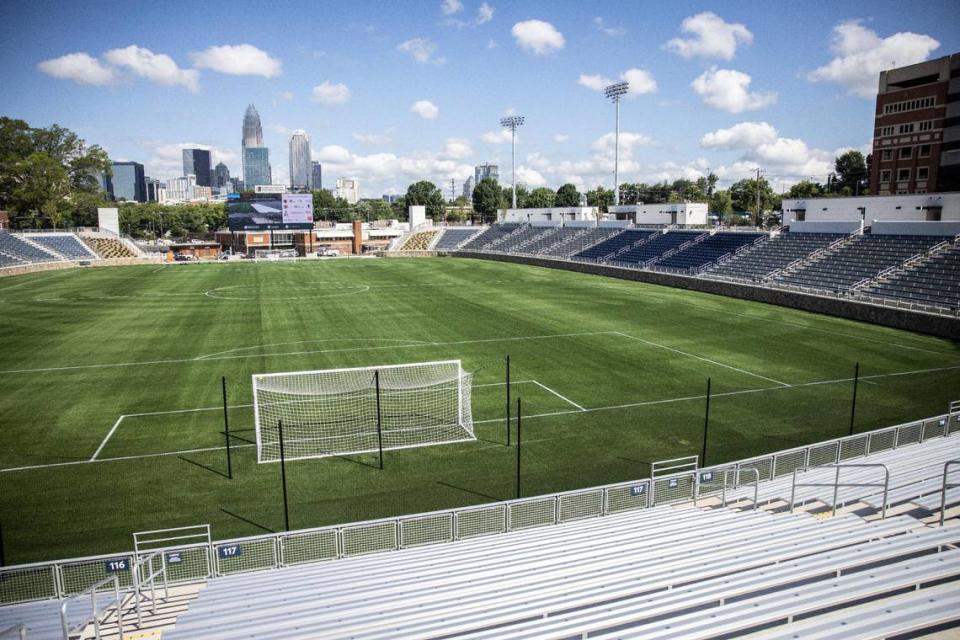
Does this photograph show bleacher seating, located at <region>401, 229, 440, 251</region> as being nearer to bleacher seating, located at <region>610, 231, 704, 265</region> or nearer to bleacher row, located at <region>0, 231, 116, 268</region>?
bleacher seating, located at <region>610, 231, 704, 265</region>

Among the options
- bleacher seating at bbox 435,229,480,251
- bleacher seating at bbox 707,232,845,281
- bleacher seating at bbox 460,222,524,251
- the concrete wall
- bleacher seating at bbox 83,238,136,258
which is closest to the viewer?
the concrete wall

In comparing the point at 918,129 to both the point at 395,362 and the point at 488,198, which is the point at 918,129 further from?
the point at 488,198

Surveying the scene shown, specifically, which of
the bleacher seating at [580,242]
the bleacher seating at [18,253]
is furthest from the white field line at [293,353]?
the bleacher seating at [18,253]

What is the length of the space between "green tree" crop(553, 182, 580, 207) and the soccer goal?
505 feet

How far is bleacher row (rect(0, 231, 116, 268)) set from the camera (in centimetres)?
7075

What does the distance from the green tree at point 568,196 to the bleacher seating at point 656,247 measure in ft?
348

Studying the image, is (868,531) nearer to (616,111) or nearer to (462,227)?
(616,111)

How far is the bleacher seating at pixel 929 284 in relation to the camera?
35625 millimetres

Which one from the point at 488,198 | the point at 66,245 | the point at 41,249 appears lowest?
the point at 41,249

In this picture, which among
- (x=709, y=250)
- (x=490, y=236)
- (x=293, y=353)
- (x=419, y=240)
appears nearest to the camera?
(x=293, y=353)

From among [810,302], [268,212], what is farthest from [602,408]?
[268,212]

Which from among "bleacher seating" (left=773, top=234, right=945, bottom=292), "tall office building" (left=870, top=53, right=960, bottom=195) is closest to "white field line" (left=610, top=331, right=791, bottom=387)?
"bleacher seating" (left=773, top=234, right=945, bottom=292)

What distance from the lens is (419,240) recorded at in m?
105

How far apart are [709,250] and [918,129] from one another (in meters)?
37.4
